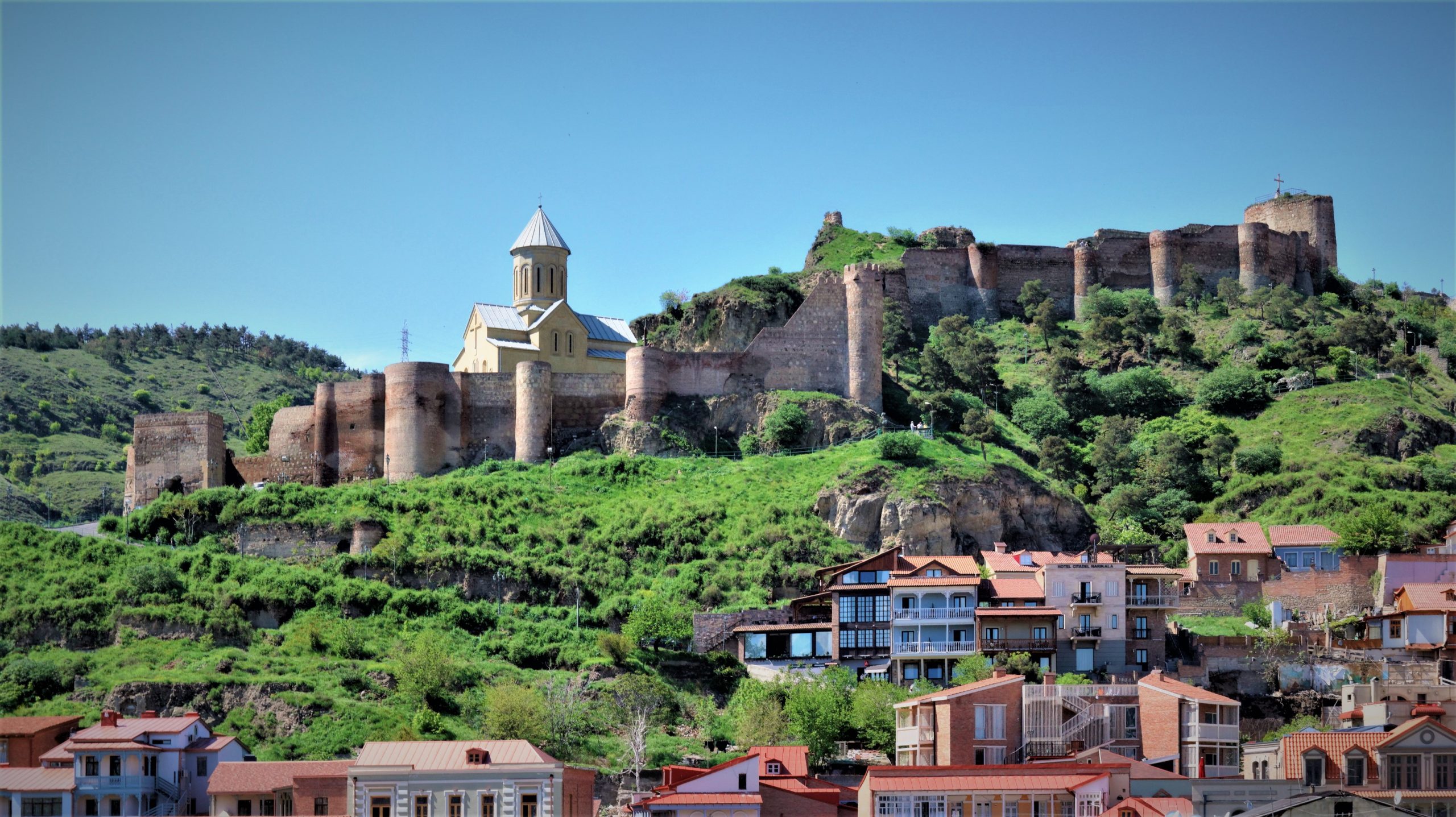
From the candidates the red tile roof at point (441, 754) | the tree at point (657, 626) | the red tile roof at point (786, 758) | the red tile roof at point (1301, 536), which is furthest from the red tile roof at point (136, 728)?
the red tile roof at point (1301, 536)

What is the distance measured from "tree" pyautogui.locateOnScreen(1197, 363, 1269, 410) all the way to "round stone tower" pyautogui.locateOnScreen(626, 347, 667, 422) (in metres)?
23.5

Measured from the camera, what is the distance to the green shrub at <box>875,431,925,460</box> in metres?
69.8

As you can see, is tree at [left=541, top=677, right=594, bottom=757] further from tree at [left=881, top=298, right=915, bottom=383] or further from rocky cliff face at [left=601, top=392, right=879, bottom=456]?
tree at [left=881, top=298, right=915, bottom=383]

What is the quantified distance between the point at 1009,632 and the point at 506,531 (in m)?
18.7

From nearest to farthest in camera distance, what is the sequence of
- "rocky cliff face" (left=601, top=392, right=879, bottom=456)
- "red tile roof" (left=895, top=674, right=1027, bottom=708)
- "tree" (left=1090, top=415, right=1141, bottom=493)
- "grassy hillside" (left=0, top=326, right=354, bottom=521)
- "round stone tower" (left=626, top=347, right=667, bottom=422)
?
"red tile roof" (left=895, top=674, right=1027, bottom=708) → "rocky cliff face" (left=601, top=392, right=879, bottom=456) → "round stone tower" (left=626, top=347, right=667, bottom=422) → "tree" (left=1090, top=415, right=1141, bottom=493) → "grassy hillside" (left=0, top=326, right=354, bottom=521)

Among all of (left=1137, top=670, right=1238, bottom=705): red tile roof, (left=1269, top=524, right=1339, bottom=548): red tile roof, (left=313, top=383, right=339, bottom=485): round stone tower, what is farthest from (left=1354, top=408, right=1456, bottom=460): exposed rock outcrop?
(left=313, top=383, right=339, bottom=485): round stone tower

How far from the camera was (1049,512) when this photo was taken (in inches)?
2756

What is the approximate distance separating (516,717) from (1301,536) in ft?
92.3

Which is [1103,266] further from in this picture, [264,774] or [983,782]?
[264,774]

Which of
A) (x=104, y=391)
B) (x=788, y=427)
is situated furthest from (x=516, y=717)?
(x=104, y=391)

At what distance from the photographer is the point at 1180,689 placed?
167 ft

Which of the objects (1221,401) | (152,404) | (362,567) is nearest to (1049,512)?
(1221,401)

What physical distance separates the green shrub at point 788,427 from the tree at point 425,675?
1952 centimetres

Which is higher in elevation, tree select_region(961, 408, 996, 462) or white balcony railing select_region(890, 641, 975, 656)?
tree select_region(961, 408, 996, 462)
